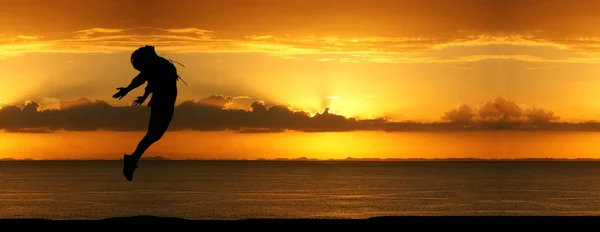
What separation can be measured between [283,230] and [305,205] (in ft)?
261

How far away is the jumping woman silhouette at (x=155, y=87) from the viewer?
12492 mm

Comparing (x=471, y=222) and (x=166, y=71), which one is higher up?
(x=166, y=71)

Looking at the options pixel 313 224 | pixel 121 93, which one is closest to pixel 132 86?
pixel 121 93

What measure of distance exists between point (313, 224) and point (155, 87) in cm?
325

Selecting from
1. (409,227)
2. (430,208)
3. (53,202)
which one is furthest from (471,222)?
(53,202)

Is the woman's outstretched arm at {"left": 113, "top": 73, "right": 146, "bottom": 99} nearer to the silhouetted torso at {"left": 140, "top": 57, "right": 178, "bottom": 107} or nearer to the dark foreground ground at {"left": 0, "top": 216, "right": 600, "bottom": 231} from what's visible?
the silhouetted torso at {"left": 140, "top": 57, "right": 178, "bottom": 107}

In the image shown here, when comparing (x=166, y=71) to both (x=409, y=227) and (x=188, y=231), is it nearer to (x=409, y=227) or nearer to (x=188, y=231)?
(x=188, y=231)

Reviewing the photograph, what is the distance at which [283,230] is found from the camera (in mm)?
13297

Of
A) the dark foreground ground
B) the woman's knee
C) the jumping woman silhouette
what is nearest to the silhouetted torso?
the jumping woman silhouette

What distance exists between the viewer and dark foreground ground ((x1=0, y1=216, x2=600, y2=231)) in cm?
1329

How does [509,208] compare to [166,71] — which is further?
[509,208]

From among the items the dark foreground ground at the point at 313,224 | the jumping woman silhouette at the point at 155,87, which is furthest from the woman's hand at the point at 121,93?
the dark foreground ground at the point at 313,224

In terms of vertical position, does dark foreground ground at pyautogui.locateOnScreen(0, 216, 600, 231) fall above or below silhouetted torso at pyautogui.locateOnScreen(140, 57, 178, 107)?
below

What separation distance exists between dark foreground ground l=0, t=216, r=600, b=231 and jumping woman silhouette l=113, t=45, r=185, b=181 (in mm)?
1334
